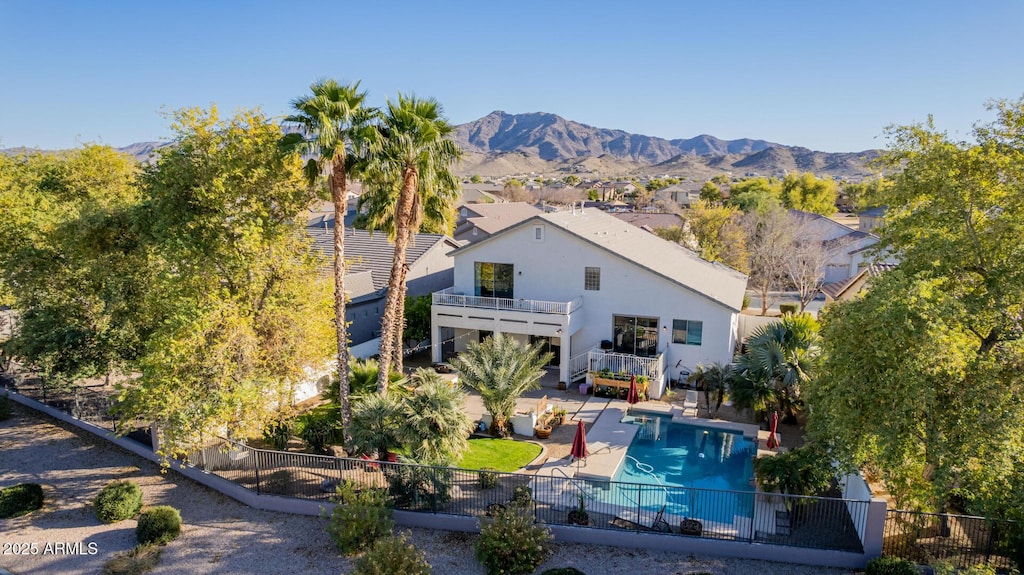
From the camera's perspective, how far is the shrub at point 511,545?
12.7m

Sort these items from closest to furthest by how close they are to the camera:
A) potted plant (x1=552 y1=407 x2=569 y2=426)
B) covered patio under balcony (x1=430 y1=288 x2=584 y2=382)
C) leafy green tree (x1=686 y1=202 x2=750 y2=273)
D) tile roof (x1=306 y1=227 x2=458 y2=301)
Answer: potted plant (x1=552 y1=407 x2=569 y2=426)
covered patio under balcony (x1=430 y1=288 x2=584 y2=382)
tile roof (x1=306 y1=227 x2=458 y2=301)
leafy green tree (x1=686 y1=202 x2=750 y2=273)

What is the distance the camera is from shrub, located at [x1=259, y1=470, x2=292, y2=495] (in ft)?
52.5

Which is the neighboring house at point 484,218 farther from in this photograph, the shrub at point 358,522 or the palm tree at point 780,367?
the shrub at point 358,522

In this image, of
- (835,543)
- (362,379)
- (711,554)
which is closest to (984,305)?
(835,543)

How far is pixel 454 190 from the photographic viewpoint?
19797mm

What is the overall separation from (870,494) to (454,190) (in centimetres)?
1408

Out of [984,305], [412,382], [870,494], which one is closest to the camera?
[984,305]

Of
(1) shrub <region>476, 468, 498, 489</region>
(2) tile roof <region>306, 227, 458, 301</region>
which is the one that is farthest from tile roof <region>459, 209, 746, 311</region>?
(1) shrub <region>476, 468, 498, 489</region>

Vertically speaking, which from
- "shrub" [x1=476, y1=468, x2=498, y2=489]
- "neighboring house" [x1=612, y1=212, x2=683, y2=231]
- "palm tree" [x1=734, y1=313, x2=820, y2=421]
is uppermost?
"neighboring house" [x1=612, y1=212, x2=683, y2=231]

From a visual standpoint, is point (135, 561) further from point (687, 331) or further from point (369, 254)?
point (369, 254)

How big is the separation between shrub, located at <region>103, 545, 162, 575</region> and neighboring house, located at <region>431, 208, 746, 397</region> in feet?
48.7

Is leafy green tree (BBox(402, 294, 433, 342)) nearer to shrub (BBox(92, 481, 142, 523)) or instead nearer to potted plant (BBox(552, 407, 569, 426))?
potted plant (BBox(552, 407, 569, 426))

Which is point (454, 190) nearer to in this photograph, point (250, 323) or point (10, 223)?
point (250, 323)

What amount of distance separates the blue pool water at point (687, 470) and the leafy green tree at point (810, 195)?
71.9m
